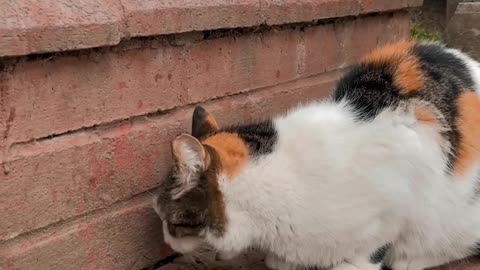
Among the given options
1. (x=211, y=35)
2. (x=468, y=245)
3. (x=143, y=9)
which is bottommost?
(x=468, y=245)

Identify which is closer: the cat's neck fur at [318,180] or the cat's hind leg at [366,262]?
the cat's neck fur at [318,180]

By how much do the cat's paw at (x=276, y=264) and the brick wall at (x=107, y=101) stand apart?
0.44m

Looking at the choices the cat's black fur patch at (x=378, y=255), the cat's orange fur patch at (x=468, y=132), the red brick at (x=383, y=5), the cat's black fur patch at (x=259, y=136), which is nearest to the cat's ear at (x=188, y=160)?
the cat's black fur patch at (x=259, y=136)

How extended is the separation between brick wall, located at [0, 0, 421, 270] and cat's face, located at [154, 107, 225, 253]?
22 cm

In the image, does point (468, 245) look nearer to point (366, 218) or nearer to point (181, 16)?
point (366, 218)

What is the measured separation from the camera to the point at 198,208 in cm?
246

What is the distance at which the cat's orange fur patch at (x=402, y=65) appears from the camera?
271 cm

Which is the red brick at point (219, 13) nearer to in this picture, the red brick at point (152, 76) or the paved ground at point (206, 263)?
the red brick at point (152, 76)

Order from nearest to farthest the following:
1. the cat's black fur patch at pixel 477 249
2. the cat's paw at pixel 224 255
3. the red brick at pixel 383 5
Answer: the cat's paw at pixel 224 255
the cat's black fur patch at pixel 477 249
the red brick at pixel 383 5

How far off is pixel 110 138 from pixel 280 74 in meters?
1.16

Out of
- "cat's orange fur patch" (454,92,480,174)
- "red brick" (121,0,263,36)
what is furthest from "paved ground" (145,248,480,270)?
"red brick" (121,0,263,36)

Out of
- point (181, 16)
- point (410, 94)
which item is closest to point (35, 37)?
point (181, 16)

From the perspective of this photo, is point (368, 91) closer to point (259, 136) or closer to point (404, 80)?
point (404, 80)

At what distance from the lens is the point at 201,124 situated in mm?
2688
